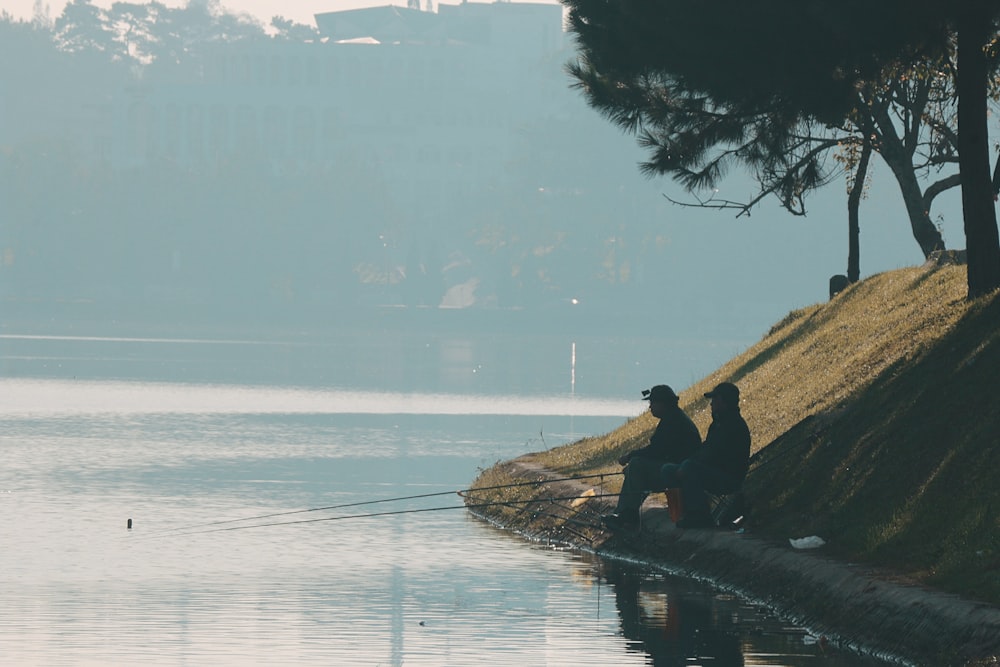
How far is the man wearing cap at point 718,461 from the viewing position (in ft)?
62.0

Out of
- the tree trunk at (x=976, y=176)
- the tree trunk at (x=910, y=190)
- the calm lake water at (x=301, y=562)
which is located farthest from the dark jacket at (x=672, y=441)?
the tree trunk at (x=910, y=190)

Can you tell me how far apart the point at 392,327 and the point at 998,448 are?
463 feet

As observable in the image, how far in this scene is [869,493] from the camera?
Answer: 736 inches

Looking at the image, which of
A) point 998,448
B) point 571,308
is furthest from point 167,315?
point 998,448

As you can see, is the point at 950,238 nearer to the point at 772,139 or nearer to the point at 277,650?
the point at 772,139

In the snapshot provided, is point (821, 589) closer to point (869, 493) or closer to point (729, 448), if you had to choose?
point (869, 493)

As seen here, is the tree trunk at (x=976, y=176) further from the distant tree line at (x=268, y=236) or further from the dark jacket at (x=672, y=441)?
the distant tree line at (x=268, y=236)

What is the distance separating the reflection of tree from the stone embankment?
68cm

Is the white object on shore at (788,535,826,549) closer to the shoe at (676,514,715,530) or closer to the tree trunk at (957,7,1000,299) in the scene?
the shoe at (676,514,715,530)

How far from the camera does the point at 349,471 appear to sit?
1446 inches

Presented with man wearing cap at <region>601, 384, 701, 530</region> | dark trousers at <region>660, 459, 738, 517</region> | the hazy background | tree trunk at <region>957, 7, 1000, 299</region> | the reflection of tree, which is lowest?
the reflection of tree

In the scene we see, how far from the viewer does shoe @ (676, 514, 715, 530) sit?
19797 mm

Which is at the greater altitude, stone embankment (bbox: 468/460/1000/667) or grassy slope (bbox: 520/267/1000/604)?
grassy slope (bbox: 520/267/1000/604)

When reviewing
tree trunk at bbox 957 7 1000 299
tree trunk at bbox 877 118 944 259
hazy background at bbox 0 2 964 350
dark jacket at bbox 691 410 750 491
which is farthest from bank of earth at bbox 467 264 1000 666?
hazy background at bbox 0 2 964 350
